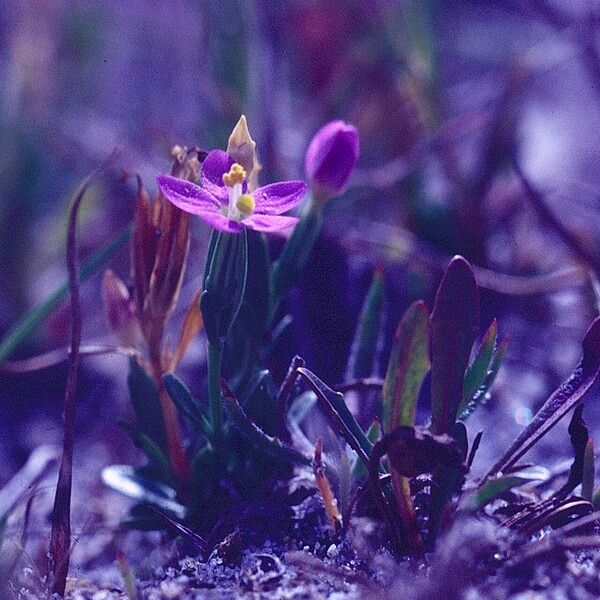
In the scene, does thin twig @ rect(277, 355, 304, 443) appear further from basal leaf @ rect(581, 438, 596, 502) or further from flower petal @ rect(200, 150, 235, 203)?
basal leaf @ rect(581, 438, 596, 502)

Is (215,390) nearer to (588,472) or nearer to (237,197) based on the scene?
(237,197)

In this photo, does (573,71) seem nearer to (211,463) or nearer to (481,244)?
(481,244)

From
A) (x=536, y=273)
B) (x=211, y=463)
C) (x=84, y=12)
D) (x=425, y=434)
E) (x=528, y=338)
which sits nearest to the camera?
(x=425, y=434)

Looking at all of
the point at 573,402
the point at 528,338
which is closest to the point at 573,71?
the point at 528,338

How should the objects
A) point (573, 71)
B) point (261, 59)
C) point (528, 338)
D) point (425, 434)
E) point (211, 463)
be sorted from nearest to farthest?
point (425, 434)
point (211, 463)
point (528, 338)
point (261, 59)
point (573, 71)

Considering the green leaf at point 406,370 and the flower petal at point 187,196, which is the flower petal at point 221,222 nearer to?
the flower petal at point 187,196

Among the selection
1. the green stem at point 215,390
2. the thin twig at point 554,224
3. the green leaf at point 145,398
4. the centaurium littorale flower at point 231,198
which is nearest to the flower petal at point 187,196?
the centaurium littorale flower at point 231,198

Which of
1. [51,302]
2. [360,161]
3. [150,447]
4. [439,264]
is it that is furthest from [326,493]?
[360,161]
